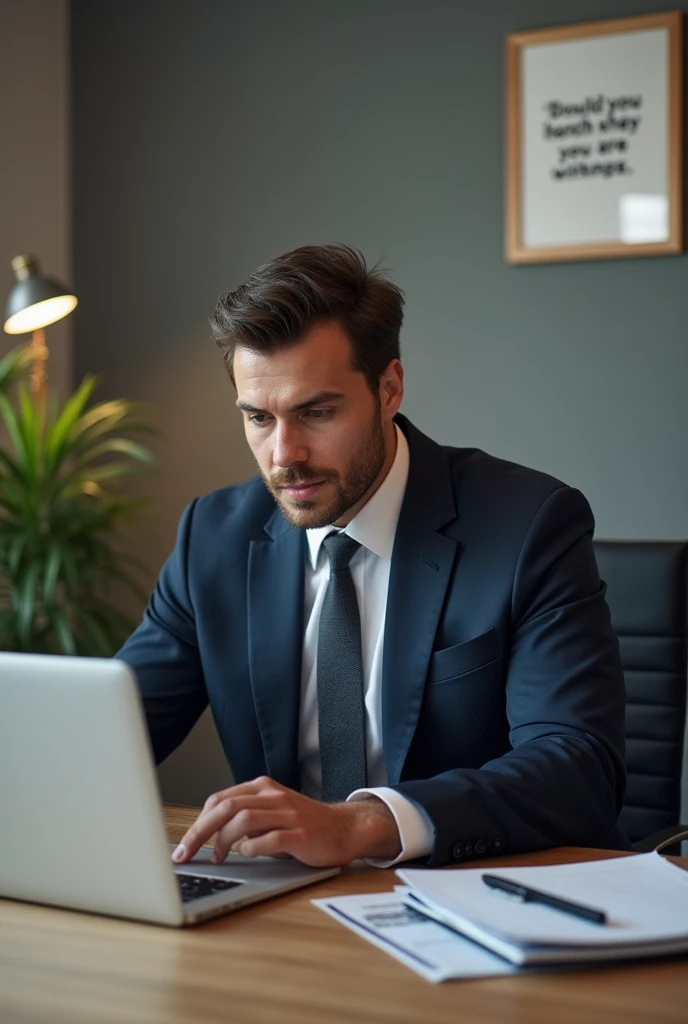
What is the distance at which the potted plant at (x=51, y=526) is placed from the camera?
3.23 meters

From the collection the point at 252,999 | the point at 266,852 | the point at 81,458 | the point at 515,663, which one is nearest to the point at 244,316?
the point at 515,663

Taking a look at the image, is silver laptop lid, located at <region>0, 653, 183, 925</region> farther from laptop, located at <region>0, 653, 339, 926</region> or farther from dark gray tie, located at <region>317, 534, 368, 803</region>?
dark gray tie, located at <region>317, 534, 368, 803</region>

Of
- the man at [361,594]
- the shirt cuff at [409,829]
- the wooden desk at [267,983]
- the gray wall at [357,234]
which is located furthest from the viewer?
the gray wall at [357,234]

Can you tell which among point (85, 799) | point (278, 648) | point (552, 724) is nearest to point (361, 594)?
point (278, 648)

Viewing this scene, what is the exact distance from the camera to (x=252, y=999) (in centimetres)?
96

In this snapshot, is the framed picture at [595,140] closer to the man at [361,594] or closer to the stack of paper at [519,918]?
the man at [361,594]

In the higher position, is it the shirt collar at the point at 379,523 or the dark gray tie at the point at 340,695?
the shirt collar at the point at 379,523

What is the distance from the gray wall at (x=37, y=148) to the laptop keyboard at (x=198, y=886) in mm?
2644

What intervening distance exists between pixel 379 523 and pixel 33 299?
1586 millimetres

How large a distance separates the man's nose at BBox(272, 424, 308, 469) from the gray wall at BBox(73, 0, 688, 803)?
158 centimetres

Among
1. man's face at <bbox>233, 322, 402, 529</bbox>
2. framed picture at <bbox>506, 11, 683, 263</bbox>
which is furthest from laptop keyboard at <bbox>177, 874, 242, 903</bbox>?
framed picture at <bbox>506, 11, 683, 263</bbox>

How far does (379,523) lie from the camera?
6.08 ft

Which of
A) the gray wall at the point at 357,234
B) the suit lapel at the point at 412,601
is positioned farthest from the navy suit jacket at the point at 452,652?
the gray wall at the point at 357,234

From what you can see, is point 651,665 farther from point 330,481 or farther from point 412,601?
point 330,481
